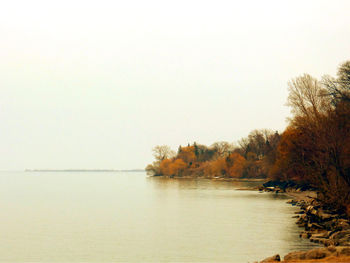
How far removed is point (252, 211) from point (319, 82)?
15.4m

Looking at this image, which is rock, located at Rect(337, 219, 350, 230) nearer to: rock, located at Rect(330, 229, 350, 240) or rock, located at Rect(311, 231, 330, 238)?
rock, located at Rect(311, 231, 330, 238)

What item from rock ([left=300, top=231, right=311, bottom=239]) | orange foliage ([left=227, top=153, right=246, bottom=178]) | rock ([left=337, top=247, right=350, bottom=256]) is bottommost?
rock ([left=300, top=231, right=311, bottom=239])

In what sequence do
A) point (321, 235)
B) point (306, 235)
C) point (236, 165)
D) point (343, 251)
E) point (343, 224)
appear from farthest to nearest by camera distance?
1. point (236, 165)
2. point (306, 235)
3. point (343, 224)
4. point (321, 235)
5. point (343, 251)

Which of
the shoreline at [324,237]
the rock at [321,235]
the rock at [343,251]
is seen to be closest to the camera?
the rock at [343,251]

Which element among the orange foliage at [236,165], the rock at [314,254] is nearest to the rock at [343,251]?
the rock at [314,254]

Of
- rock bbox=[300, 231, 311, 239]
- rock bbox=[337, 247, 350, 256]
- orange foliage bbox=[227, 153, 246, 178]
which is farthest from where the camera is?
orange foliage bbox=[227, 153, 246, 178]

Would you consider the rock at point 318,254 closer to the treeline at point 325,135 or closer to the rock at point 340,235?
the rock at point 340,235

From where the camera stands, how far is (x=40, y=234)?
110 feet

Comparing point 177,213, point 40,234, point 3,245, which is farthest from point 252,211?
point 3,245

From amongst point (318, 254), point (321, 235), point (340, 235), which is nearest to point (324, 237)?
point (321, 235)

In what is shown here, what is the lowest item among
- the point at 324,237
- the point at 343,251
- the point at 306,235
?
the point at 306,235

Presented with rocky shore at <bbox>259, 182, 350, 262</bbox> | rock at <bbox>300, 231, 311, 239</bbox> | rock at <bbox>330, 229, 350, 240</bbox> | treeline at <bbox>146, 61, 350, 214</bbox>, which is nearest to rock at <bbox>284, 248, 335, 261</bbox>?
rocky shore at <bbox>259, 182, 350, 262</bbox>

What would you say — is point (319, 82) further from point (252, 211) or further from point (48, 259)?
point (48, 259)

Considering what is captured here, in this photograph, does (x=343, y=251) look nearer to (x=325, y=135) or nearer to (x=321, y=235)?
(x=321, y=235)
